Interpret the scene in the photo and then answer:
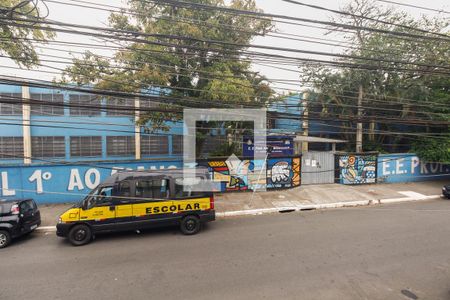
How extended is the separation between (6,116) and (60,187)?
1067 cm

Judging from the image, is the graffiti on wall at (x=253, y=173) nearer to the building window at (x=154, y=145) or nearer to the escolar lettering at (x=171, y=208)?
the escolar lettering at (x=171, y=208)

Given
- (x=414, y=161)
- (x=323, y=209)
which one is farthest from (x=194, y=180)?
(x=414, y=161)

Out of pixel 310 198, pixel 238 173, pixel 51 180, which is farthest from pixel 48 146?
pixel 310 198

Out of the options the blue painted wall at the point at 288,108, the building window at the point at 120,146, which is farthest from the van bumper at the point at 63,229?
the building window at the point at 120,146

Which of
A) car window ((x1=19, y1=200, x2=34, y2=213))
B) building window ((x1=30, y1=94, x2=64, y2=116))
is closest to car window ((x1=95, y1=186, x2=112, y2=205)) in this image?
car window ((x1=19, y1=200, x2=34, y2=213))

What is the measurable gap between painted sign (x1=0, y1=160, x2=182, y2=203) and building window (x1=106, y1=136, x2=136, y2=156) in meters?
7.59

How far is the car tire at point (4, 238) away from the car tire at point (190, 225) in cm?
504

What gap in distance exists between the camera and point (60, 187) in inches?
424

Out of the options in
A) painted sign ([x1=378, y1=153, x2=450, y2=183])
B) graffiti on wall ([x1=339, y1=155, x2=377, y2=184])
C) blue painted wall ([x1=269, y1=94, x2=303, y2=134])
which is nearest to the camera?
blue painted wall ([x1=269, y1=94, x2=303, y2=134])

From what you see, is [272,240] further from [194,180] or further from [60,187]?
[60,187]

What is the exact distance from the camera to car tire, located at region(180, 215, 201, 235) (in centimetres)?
755

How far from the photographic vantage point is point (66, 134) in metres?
17.3

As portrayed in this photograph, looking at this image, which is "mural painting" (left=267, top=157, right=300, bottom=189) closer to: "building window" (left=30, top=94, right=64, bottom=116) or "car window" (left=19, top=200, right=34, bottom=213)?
"car window" (left=19, top=200, right=34, bottom=213)

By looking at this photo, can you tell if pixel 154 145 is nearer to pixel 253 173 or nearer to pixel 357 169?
pixel 253 173
